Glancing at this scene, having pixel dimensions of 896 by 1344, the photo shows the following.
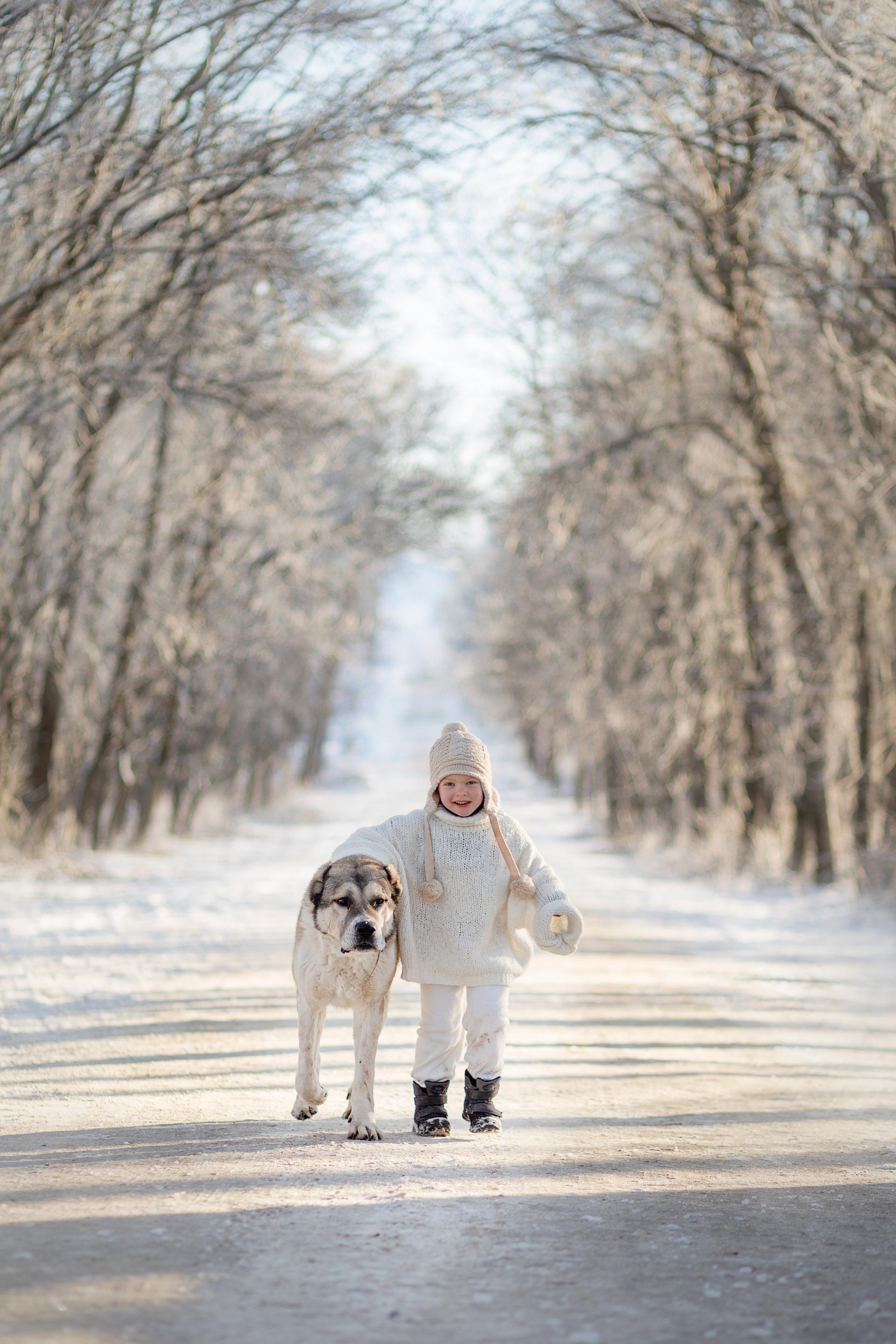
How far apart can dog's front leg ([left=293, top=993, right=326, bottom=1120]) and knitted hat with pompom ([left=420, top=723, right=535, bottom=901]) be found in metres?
0.63

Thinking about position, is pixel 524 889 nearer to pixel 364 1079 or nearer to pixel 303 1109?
pixel 364 1079

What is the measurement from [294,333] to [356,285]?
2.78 meters

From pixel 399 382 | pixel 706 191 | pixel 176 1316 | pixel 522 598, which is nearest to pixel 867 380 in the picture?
pixel 706 191

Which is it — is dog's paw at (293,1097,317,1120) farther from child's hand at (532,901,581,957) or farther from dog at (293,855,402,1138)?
child's hand at (532,901,581,957)

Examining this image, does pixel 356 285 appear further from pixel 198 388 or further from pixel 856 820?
pixel 856 820

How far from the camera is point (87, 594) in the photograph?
57.2ft

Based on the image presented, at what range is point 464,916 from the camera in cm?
585

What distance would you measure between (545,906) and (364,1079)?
984mm

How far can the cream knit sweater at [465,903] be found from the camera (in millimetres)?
5766

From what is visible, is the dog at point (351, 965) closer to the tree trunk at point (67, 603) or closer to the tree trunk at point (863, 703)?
the tree trunk at point (67, 603)

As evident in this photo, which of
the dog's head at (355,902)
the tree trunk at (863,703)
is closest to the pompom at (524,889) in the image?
the dog's head at (355,902)

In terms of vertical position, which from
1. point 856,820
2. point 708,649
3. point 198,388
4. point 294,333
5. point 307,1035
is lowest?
point 307,1035

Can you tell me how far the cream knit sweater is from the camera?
5766 mm

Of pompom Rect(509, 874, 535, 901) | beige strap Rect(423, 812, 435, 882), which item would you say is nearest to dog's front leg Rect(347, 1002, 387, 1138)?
beige strap Rect(423, 812, 435, 882)
